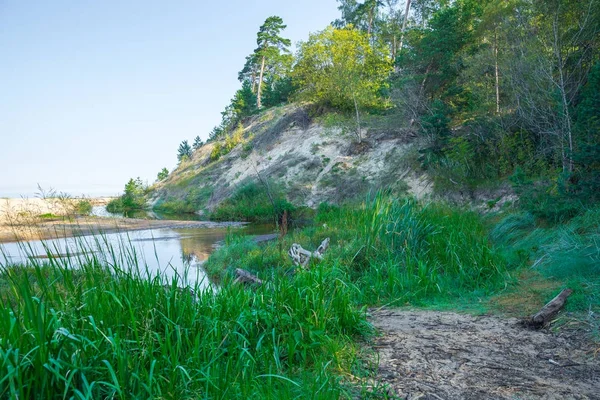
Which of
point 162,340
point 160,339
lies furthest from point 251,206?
point 160,339

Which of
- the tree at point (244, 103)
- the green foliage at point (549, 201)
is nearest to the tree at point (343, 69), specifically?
the tree at point (244, 103)

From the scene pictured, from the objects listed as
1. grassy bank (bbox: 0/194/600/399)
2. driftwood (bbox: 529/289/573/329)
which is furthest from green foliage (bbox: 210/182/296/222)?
driftwood (bbox: 529/289/573/329)

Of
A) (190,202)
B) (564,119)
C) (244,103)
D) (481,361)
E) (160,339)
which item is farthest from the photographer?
(244,103)

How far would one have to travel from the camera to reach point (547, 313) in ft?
13.7

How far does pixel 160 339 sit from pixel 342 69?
2283cm

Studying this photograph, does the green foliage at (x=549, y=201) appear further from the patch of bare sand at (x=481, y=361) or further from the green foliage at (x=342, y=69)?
the green foliage at (x=342, y=69)

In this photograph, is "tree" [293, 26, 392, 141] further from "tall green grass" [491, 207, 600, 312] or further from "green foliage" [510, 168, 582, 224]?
"tall green grass" [491, 207, 600, 312]

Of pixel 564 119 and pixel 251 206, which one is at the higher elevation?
pixel 564 119

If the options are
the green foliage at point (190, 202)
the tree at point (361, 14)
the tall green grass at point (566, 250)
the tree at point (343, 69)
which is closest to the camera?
the tall green grass at point (566, 250)

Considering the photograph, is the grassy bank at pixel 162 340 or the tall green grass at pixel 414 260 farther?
the tall green grass at pixel 414 260

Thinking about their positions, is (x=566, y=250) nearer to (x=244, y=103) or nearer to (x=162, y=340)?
(x=162, y=340)

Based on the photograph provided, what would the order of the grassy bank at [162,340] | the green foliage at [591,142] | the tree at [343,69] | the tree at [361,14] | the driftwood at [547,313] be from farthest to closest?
the tree at [361,14] → the tree at [343,69] → the green foliage at [591,142] → the driftwood at [547,313] → the grassy bank at [162,340]

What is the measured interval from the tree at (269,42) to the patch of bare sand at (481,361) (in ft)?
145

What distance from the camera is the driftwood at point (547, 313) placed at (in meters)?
4.13
